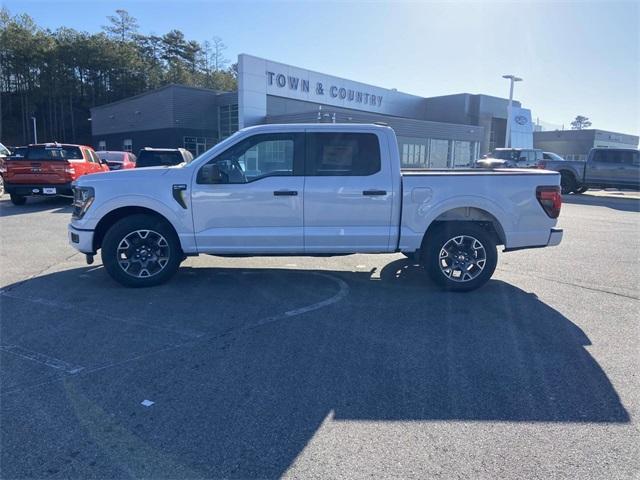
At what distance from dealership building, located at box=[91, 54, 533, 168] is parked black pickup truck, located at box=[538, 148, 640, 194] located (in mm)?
14403

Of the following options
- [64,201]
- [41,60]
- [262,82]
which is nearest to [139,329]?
[64,201]

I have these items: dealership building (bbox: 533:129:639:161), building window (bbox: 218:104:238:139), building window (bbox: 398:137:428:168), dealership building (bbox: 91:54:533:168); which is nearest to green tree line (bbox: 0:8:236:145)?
dealership building (bbox: 91:54:533:168)

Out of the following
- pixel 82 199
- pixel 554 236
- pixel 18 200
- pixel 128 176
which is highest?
pixel 128 176

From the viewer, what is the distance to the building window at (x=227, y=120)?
40450 mm

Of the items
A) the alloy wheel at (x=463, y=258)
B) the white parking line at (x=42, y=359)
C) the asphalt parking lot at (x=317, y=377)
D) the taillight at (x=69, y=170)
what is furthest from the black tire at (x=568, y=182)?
the white parking line at (x=42, y=359)

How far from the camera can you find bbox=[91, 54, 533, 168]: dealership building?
1369 inches

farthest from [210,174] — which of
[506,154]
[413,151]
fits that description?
[413,151]

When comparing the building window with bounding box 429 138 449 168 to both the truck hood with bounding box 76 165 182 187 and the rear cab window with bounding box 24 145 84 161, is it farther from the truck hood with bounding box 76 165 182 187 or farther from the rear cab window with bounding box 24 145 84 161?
the truck hood with bounding box 76 165 182 187

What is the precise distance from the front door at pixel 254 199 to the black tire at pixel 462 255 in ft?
5.61

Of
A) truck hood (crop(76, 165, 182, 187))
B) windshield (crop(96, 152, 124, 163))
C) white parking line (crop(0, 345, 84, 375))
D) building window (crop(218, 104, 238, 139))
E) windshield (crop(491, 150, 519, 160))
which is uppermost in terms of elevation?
building window (crop(218, 104, 238, 139))

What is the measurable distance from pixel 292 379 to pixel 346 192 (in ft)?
9.20

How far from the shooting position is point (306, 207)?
584cm

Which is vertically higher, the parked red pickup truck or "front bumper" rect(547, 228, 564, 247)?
the parked red pickup truck

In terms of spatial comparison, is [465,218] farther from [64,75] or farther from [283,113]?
[64,75]
